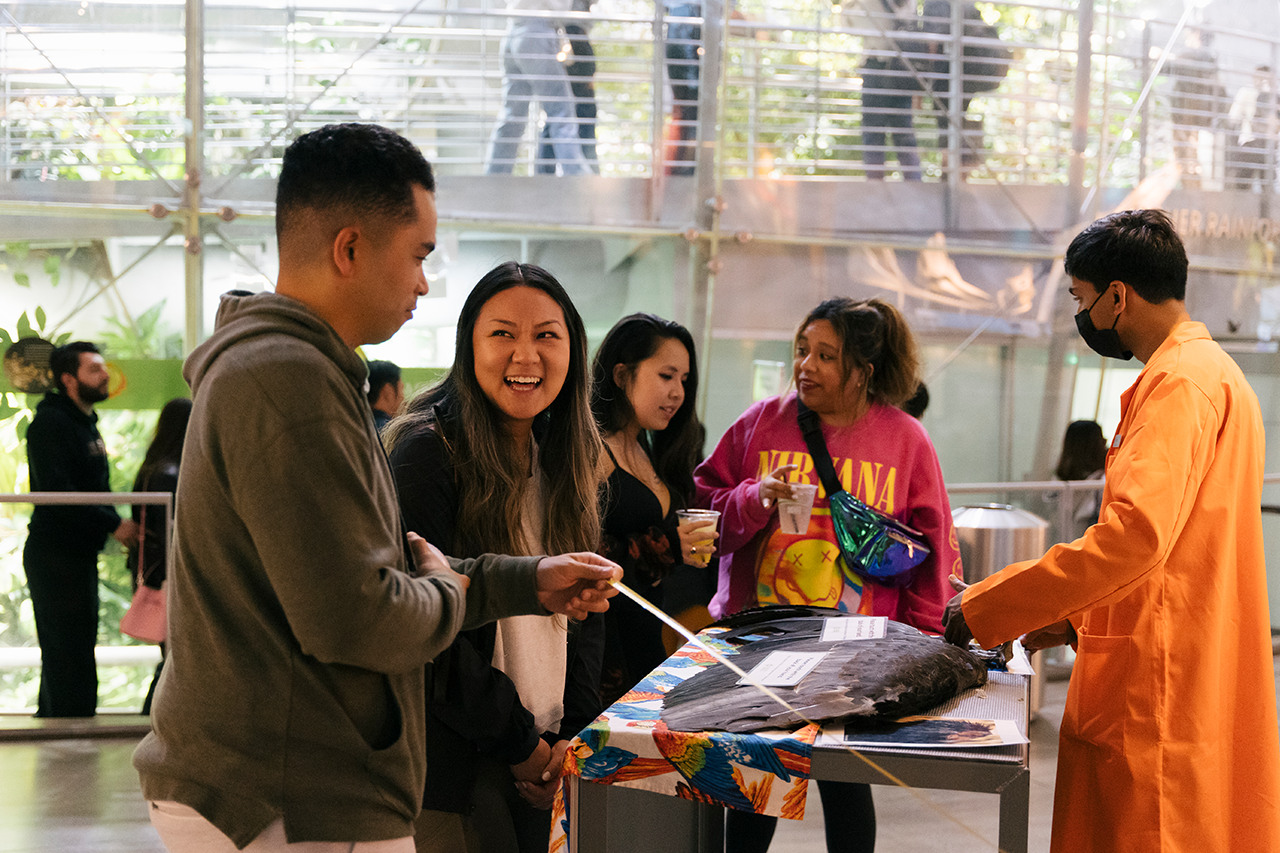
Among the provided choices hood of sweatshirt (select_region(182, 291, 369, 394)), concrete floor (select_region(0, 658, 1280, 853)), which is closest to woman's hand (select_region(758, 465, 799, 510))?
concrete floor (select_region(0, 658, 1280, 853))

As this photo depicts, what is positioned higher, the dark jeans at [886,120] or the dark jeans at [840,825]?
the dark jeans at [886,120]

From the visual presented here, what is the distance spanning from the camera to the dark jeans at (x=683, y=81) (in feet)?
21.7

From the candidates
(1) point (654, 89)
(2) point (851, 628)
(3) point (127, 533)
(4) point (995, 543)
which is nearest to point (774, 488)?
(2) point (851, 628)

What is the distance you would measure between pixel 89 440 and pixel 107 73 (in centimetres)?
245

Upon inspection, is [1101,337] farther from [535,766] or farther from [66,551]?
[66,551]

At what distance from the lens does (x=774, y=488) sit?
102 inches

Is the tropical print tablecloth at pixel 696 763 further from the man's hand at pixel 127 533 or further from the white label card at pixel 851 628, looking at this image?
the man's hand at pixel 127 533

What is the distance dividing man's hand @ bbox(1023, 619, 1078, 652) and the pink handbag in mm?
3474

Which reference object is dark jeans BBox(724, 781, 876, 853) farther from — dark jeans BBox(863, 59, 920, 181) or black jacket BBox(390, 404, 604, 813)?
dark jeans BBox(863, 59, 920, 181)

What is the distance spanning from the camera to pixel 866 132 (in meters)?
7.10

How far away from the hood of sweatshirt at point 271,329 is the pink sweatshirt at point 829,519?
64.9 inches

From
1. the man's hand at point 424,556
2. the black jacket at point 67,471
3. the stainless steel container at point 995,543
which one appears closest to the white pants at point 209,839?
the man's hand at point 424,556

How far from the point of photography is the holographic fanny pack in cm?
261

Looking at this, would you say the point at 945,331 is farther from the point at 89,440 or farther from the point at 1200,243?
the point at 89,440
